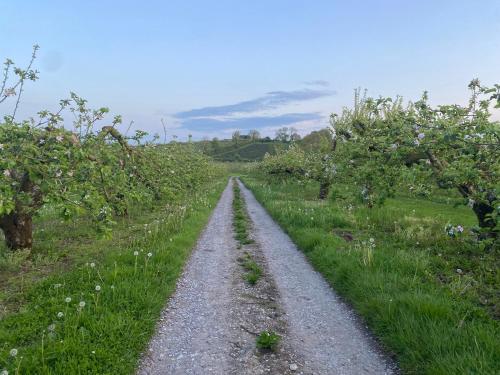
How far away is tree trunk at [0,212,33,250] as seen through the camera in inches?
405

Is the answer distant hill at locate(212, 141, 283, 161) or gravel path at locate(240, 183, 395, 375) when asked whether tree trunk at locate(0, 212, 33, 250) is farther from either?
distant hill at locate(212, 141, 283, 161)

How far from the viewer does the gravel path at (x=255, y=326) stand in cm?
550

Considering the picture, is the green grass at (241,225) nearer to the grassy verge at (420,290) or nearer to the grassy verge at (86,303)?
the grassy verge at (420,290)

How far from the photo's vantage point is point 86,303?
6898 millimetres

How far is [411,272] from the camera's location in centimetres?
886

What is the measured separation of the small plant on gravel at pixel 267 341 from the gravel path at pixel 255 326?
0.15m

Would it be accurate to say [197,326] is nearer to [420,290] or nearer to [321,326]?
[321,326]

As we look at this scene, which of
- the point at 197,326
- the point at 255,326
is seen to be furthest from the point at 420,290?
the point at 197,326

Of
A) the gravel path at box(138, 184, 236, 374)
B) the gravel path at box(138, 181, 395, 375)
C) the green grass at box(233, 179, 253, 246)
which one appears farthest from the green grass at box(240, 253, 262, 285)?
the green grass at box(233, 179, 253, 246)

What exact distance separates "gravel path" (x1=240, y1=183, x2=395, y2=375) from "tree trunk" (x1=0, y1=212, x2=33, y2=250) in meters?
7.65

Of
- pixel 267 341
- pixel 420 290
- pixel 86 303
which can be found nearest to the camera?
pixel 267 341

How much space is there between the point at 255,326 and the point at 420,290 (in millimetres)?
3656

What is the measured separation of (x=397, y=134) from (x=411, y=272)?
358 centimetres

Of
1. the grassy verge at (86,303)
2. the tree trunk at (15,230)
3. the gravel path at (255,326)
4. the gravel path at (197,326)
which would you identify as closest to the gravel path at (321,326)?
the gravel path at (255,326)
